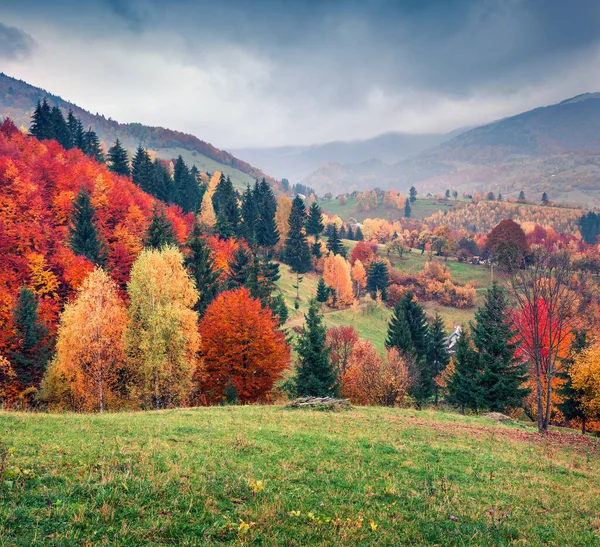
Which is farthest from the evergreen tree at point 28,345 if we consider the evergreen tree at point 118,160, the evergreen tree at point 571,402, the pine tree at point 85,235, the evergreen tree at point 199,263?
the evergreen tree at point 118,160

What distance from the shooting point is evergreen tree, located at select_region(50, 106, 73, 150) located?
338 ft

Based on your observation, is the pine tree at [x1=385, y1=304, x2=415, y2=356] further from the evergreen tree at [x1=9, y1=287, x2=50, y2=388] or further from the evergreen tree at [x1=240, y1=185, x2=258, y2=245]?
the evergreen tree at [x1=240, y1=185, x2=258, y2=245]

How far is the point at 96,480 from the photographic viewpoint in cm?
942

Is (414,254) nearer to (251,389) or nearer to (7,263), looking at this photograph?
(251,389)

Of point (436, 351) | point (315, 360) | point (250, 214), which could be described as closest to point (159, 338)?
point (315, 360)

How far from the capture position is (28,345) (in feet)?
140

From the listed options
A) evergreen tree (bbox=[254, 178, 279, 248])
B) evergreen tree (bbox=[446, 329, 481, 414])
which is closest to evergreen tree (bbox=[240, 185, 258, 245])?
evergreen tree (bbox=[254, 178, 279, 248])

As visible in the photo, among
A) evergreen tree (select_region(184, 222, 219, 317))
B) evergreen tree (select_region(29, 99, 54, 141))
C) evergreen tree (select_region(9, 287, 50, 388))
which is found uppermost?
evergreen tree (select_region(29, 99, 54, 141))

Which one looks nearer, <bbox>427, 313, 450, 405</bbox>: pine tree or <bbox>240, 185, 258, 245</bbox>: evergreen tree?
<bbox>427, 313, 450, 405</bbox>: pine tree

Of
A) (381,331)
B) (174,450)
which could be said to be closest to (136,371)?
(174,450)

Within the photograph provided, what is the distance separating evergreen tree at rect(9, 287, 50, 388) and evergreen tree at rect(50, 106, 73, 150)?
78643 millimetres

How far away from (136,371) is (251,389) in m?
13.0

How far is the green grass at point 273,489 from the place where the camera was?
24.7 ft

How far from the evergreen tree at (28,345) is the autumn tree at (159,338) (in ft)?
49.1
